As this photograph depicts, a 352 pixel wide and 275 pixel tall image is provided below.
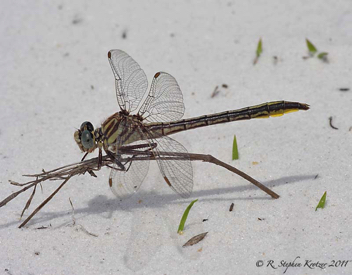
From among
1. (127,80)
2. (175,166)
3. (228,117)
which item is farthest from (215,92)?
(175,166)

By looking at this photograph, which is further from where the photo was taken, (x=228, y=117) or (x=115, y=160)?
(x=228, y=117)

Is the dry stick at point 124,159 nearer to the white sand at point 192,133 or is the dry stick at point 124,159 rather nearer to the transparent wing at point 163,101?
the white sand at point 192,133

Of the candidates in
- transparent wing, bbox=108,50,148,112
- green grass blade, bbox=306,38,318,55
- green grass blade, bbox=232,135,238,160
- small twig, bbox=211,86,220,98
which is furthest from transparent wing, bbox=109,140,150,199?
green grass blade, bbox=306,38,318,55

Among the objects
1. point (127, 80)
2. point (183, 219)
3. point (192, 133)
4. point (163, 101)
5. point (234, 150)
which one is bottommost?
point (183, 219)

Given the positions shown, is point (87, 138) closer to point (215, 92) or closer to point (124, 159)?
point (124, 159)

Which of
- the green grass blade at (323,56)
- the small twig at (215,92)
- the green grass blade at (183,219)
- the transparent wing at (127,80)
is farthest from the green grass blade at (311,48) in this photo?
the green grass blade at (183,219)

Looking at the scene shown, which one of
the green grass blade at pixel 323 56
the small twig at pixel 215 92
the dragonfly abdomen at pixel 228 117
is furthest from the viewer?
the green grass blade at pixel 323 56

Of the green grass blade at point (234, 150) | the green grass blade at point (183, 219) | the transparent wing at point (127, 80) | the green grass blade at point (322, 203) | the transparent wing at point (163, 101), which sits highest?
the transparent wing at point (127, 80)

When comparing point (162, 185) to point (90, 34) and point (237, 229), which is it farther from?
point (90, 34)
